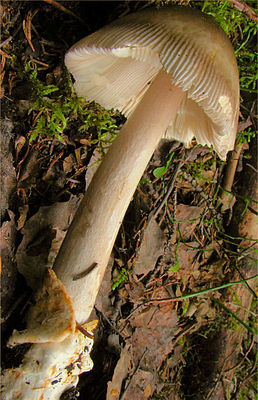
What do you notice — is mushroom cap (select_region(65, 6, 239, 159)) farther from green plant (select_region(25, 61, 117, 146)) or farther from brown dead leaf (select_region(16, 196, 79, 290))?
brown dead leaf (select_region(16, 196, 79, 290))

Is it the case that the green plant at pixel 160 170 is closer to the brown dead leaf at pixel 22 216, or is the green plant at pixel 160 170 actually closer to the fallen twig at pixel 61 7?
the brown dead leaf at pixel 22 216

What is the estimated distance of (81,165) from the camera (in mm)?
1904

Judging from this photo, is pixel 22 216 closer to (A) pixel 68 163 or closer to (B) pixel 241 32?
(A) pixel 68 163

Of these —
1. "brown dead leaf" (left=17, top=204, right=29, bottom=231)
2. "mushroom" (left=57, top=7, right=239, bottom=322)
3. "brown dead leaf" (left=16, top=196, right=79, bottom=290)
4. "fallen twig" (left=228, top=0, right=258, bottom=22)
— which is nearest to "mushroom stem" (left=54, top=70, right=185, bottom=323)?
"mushroom" (left=57, top=7, right=239, bottom=322)

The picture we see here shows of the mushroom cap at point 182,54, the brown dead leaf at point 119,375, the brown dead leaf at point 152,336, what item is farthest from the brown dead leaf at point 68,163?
the brown dead leaf at point 119,375

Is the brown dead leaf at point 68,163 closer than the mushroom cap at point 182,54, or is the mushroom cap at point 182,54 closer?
the mushroom cap at point 182,54

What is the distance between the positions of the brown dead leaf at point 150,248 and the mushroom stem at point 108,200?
1.41 feet

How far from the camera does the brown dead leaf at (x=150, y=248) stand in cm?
196

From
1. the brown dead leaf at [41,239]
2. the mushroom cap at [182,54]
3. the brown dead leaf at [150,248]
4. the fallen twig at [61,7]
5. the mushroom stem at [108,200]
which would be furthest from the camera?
the brown dead leaf at [150,248]

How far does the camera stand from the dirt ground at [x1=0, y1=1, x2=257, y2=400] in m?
1.69

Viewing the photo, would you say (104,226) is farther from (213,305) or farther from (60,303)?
(213,305)

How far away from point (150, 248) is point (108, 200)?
0.58 m

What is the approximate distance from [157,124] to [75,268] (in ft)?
2.62

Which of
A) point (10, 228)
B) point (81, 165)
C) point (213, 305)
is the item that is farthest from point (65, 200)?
point (213, 305)
